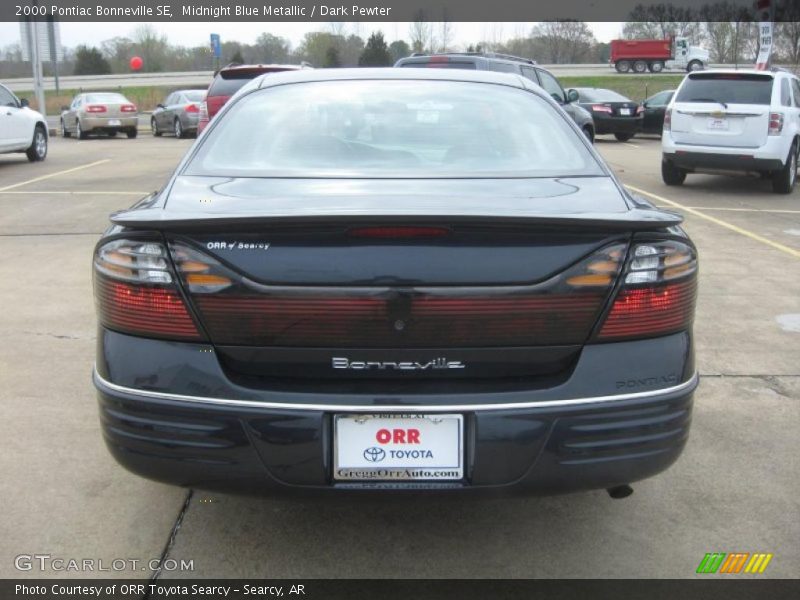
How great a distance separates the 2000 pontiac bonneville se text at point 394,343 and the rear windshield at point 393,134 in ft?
1.53

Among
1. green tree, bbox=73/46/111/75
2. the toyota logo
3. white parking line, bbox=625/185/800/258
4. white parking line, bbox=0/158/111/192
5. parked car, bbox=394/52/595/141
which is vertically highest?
green tree, bbox=73/46/111/75

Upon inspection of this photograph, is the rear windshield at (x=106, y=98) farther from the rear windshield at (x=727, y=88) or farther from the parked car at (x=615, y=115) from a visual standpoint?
the rear windshield at (x=727, y=88)

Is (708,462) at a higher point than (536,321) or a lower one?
lower

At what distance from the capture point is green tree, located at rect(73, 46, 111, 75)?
208 ft

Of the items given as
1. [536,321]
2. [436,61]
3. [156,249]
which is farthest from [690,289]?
[436,61]

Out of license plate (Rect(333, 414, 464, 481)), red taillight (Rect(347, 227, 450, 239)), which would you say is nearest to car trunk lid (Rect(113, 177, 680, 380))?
red taillight (Rect(347, 227, 450, 239))

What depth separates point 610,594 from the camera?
2.54 m

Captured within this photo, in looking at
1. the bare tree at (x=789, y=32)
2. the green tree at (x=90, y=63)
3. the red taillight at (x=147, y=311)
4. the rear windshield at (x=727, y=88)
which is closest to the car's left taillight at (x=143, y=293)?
the red taillight at (x=147, y=311)

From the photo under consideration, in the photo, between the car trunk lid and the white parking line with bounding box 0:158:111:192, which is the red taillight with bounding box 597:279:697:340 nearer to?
the car trunk lid

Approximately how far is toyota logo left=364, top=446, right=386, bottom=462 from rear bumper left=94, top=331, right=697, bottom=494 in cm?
8

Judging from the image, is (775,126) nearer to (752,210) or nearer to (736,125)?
(736,125)

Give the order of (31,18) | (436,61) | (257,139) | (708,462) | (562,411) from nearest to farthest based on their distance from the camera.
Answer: (562,411) → (257,139) → (708,462) → (436,61) → (31,18)

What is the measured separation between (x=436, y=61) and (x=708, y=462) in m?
9.50

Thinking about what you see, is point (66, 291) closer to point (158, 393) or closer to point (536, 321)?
point (158, 393)
